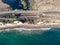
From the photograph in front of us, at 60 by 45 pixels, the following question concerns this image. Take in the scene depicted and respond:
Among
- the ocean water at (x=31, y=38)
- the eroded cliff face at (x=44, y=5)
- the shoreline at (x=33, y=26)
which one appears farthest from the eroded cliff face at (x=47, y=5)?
the ocean water at (x=31, y=38)

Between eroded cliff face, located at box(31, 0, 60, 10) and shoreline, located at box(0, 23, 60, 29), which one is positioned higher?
eroded cliff face, located at box(31, 0, 60, 10)

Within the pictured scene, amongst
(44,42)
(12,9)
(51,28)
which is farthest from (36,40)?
(12,9)

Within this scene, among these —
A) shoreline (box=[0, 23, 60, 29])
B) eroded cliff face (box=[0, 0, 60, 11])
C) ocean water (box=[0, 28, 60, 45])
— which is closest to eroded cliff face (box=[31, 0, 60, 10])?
eroded cliff face (box=[0, 0, 60, 11])

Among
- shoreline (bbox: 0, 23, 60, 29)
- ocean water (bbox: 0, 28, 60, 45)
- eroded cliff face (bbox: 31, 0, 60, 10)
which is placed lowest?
ocean water (bbox: 0, 28, 60, 45)

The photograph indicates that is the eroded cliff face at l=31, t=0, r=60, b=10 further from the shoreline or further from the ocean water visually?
the ocean water

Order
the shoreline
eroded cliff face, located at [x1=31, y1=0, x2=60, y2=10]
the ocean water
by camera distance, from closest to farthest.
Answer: the ocean water < the shoreline < eroded cliff face, located at [x1=31, y1=0, x2=60, y2=10]

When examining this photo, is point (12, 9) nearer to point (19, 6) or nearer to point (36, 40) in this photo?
point (19, 6)

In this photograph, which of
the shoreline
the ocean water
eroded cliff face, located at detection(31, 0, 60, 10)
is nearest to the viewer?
the ocean water

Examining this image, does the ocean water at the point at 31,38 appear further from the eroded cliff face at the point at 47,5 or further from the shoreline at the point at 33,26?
the eroded cliff face at the point at 47,5

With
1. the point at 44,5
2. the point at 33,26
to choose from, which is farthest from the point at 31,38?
the point at 44,5

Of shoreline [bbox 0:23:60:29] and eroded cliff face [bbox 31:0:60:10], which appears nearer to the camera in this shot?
shoreline [bbox 0:23:60:29]
